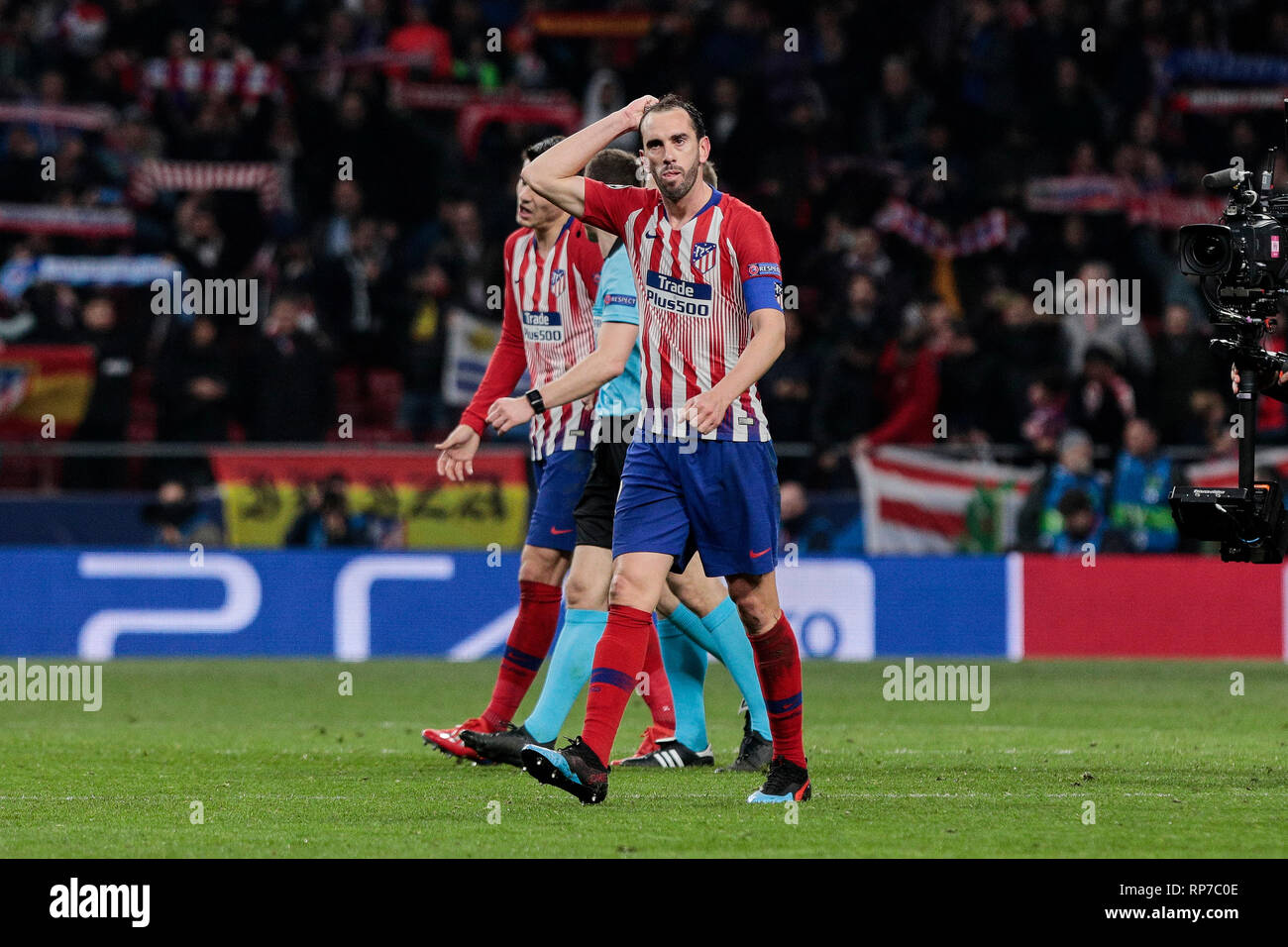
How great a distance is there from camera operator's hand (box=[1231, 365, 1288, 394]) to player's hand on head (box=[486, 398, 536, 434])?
2676 mm

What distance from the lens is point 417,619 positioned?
47.9 ft

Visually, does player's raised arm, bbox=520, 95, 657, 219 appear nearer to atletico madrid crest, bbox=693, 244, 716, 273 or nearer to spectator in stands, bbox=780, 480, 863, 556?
atletico madrid crest, bbox=693, 244, 716, 273

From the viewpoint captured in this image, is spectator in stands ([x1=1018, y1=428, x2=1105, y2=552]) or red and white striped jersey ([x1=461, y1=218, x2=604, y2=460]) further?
spectator in stands ([x1=1018, y1=428, x2=1105, y2=552])

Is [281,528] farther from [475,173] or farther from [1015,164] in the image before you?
[1015,164]

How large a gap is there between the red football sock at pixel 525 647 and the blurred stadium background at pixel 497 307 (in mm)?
5512

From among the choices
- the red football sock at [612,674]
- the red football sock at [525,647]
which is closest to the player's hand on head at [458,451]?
the red football sock at [525,647]

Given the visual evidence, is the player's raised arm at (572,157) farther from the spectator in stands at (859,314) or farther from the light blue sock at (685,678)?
the spectator in stands at (859,314)

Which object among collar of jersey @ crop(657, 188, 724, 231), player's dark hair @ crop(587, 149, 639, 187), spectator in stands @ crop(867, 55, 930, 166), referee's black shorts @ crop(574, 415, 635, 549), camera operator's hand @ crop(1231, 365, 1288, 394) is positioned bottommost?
referee's black shorts @ crop(574, 415, 635, 549)

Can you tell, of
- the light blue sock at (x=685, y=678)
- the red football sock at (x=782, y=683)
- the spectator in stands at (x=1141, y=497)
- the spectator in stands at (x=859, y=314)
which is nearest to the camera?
the red football sock at (x=782, y=683)

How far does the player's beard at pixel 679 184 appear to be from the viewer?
7.00 metres

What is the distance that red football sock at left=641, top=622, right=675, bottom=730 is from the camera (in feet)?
29.3

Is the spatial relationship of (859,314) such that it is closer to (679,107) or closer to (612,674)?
(679,107)

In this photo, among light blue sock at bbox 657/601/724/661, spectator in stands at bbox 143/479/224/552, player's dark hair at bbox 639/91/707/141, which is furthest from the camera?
spectator in stands at bbox 143/479/224/552

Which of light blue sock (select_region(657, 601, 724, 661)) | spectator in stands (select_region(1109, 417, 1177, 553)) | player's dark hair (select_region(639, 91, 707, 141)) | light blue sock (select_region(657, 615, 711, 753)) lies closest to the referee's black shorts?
light blue sock (select_region(657, 601, 724, 661))
